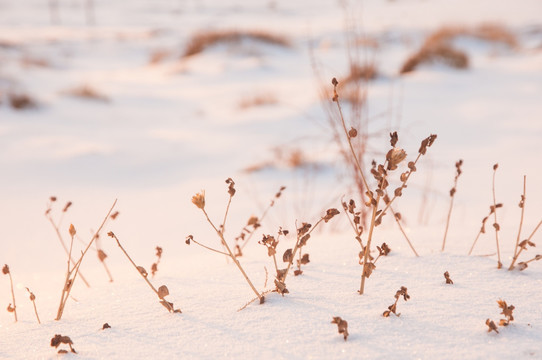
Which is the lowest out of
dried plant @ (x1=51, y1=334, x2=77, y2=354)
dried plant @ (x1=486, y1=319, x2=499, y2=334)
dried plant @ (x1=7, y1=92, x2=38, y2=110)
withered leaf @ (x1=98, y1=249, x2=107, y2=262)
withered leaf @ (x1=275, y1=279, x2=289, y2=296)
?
dried plant @ (x1=51, y1=334, x2=77, y2=354)

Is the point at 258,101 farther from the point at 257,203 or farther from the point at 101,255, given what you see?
the point at 101,255

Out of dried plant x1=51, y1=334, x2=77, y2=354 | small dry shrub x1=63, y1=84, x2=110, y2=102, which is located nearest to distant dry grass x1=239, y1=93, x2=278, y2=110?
small dry shrub x1=63, y1=84, x2=110, y2=102

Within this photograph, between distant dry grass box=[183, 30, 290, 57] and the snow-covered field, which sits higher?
distant dry grass box=[183, 30, 290, 57]

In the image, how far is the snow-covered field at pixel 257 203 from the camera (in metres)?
1.15

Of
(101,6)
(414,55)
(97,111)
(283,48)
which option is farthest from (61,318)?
(101,6)

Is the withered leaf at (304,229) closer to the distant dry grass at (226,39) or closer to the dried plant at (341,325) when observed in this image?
the dried plant at (341,325)

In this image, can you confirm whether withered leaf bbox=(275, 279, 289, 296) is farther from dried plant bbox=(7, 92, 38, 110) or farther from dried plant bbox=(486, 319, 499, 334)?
dried plant bbox=(7, 92, 38, 110)

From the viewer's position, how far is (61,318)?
1374 mm

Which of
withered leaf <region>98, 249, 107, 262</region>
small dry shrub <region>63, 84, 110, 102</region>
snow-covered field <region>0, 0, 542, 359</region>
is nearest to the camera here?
snow-covered field <region>0, 0, 542, 359</region>

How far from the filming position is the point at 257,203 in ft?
11.0

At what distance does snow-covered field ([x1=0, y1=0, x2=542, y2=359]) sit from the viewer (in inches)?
45.2

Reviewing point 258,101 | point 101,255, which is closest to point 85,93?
point 258,101

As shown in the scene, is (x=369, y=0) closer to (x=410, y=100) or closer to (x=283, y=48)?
(x=283, y=48)

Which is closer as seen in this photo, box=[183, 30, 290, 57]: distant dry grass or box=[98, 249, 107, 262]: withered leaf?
box=[98, 249, 107, 262]: withered leaf
